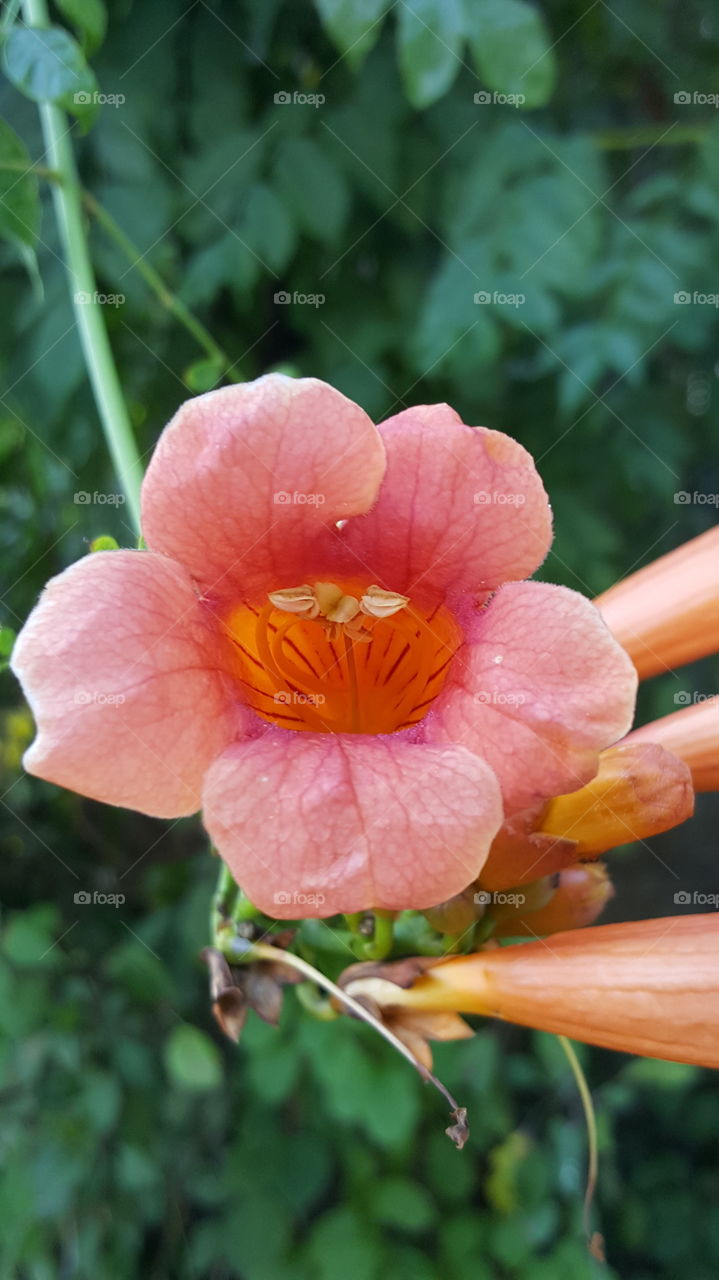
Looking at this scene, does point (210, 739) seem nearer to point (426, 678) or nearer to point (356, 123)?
point (426, 678)

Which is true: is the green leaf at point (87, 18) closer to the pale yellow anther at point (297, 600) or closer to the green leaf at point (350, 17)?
the green leaf at point (350, 17)

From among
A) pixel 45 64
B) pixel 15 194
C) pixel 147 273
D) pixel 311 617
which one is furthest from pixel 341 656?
pixel 147 273

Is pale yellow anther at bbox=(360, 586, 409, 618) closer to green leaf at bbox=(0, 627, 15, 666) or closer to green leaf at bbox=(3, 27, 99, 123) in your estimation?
green leaf at bbox=(0, 627, 15, 666)

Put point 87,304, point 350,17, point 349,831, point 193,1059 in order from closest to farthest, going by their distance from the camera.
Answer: point 349,831 < point 350,17 < point 87,304 < point 193,1059

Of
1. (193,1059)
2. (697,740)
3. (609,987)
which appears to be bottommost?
(193,1059)

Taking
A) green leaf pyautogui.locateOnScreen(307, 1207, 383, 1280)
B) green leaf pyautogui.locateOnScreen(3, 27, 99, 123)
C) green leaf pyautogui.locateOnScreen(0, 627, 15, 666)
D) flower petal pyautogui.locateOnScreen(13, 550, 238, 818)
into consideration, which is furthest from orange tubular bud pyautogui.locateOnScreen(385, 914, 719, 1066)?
green leaf pyautogui.locateOnScreen(307, 1207, 383, 1280)

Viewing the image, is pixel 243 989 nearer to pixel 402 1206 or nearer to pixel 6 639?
pixel 6 639

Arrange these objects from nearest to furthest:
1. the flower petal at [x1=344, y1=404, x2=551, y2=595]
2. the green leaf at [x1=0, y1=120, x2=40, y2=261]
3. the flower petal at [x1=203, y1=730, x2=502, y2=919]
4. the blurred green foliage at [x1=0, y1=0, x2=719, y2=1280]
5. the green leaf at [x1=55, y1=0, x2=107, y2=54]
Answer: the flower petal at [x1=203, y1=730, x2=502, y2=919]
the flower petal at [x1=344, y1=404, x2=551, y2=595]
the green leaf at [x1=0, y1=120, x2=40, y2=261]
the green leaf at [x1=55, y1=0, x2=107, y2=54]
the blurred green foliage at [x1=0, y1=0, x2=719, y2=1280]
